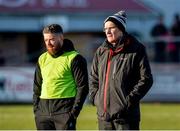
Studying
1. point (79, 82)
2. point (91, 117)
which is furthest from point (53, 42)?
point (91, 117)

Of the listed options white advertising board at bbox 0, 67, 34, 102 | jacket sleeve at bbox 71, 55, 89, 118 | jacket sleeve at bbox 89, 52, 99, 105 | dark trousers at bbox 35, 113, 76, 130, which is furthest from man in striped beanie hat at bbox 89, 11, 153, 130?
white advertising board at bbox 0, 67, 34, 102

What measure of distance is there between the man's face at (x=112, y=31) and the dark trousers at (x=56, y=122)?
1.25 metres

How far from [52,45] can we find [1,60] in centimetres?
1731

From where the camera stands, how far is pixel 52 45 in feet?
29.0

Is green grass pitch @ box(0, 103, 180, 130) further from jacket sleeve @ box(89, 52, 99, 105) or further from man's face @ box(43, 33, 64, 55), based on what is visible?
jacket sleeve @ box(89, 52, 99, 105)

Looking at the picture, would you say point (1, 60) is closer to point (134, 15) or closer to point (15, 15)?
point (15, 15)

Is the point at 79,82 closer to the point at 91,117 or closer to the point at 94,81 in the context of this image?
the point at 94,81

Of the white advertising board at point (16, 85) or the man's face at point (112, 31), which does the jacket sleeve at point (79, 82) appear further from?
the white advertising board at point (16, 85)

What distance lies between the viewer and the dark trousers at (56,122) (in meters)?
8.89

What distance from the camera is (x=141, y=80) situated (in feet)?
26.7

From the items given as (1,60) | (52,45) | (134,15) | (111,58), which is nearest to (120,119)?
(111,58)

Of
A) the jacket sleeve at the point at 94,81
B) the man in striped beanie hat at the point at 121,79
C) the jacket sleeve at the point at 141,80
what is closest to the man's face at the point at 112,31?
the man in striped beanie hat at the point at 121,79

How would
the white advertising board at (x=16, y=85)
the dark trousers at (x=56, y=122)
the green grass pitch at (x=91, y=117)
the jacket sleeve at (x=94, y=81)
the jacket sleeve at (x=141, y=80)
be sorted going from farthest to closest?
1. the white advertising board at (x=16, y=85)
2. the green grass pitch at (x=91, y=117)
3. the dark trousers at (x=56, y=122)
4. the jacket sleeve at (x=94, y=81)
5. the jacket sleeve at (x=141, y=80)

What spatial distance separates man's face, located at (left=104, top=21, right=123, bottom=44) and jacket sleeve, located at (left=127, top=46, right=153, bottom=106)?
30cm
